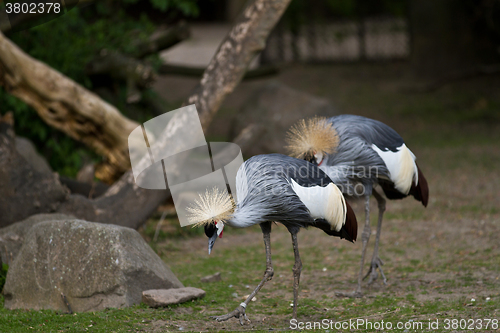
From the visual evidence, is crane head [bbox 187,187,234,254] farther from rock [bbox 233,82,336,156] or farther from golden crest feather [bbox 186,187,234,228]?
rock [bbox 233,82,336,156]

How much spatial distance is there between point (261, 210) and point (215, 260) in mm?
2255

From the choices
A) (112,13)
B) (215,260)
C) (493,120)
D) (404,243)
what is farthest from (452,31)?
(215,260)

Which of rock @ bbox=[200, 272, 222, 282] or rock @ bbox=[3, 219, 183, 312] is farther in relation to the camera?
rock @ bbox=[200, 272, 222, 282]

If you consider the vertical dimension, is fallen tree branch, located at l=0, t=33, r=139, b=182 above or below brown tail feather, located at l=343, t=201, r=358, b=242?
above

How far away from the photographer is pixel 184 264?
5.50 metres

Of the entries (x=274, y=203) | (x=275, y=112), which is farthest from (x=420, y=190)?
(x=275, y=112)

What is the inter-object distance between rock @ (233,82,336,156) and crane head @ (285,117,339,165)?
14.7 feet

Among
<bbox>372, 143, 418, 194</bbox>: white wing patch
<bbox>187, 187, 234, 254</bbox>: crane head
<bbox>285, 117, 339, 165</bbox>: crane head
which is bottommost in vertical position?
<bbox>372, 143, 418, 194</bbox>: white wing patch

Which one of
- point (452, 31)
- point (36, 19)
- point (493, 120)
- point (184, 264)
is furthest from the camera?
point (452, 31)

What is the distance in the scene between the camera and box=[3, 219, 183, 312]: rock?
392 centimetres

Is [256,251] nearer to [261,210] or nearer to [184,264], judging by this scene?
[184,264]

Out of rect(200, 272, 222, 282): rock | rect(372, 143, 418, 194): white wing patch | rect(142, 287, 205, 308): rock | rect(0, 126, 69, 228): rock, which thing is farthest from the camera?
rect(0, 126, 69, 228): rock

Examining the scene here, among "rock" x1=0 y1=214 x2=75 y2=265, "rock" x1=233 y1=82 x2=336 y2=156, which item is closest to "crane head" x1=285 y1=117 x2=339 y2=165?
"rock" x1=0 y1=214 x2=75 y2=265

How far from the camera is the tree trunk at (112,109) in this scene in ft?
18.9
